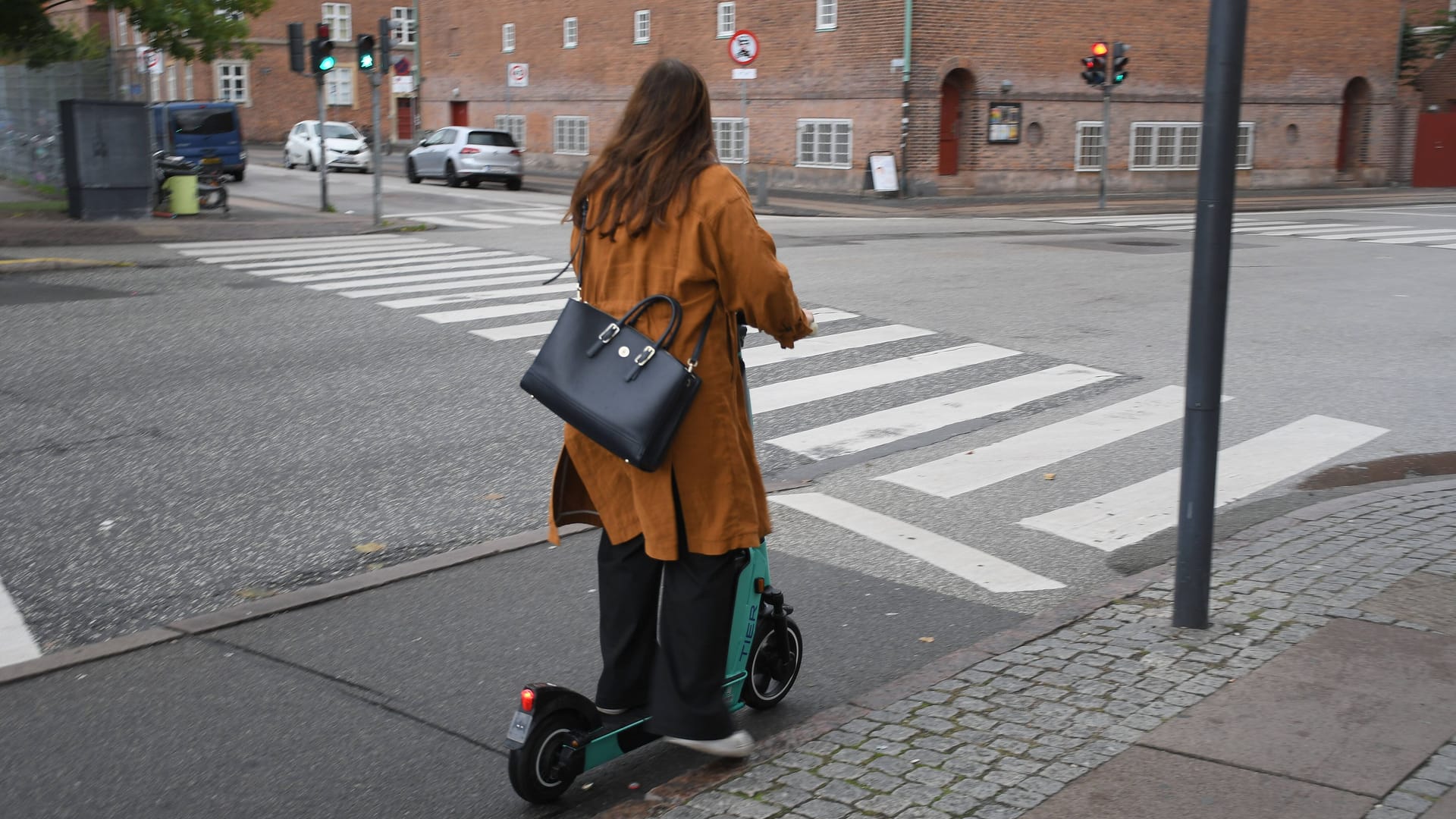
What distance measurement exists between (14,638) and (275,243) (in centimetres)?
1571

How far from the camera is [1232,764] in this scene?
12.3ft


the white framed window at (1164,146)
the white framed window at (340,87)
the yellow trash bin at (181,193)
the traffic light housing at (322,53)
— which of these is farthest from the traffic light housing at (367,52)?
the white framed window at (340,87)

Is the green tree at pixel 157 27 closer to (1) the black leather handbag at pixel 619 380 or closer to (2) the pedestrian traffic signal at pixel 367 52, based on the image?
(2) the pedestrian traffic signal at pixel 367 52

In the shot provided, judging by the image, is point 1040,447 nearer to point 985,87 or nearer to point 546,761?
point 546,761

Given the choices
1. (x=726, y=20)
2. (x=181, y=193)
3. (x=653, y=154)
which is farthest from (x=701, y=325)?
(x=726, y=20)

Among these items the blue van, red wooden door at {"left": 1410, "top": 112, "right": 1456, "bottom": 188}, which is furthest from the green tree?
red wooden door at {"left": 1410, "top": 112, "right": 1456, "bottom": 188}

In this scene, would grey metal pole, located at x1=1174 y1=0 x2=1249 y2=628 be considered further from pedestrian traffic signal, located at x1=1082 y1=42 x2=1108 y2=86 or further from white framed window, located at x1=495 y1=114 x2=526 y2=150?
white framed window, located at x1=495 y1=114 x2=526 y2=150

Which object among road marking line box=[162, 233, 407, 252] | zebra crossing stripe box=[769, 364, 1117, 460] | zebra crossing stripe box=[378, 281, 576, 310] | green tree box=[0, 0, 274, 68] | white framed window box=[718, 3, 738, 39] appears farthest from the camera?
white framed window box=[718, 3, 738, 39]

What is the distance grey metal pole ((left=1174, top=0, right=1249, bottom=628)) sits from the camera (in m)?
4.72

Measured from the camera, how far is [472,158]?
34156 millimetres

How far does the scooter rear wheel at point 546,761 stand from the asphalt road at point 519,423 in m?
1.38

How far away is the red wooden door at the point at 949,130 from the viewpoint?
111 ft

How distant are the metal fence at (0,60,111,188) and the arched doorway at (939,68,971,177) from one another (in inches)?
758

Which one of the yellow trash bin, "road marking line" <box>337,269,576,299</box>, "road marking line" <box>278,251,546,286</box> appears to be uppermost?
the yellow trash bin
